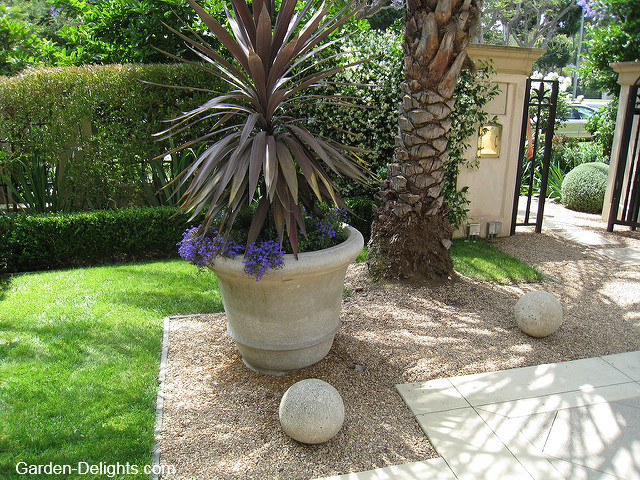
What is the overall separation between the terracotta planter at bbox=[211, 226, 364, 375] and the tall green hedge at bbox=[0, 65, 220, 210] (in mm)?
4058

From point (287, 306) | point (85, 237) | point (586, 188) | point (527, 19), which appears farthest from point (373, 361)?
point (527, 19)

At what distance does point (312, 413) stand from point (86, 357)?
2045 mm

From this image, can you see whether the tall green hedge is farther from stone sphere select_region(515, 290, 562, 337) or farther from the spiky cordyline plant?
stone sphere select_region(515, 290, 562, 337)

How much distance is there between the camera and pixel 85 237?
6020mm

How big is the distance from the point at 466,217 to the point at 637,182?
10.1ft

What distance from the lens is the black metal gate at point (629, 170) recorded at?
7488mm

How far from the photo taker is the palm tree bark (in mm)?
4715

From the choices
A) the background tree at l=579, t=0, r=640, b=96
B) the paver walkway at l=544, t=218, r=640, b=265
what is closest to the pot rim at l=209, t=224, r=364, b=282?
the paver walkway at l=544, t=218, r=640, b=265

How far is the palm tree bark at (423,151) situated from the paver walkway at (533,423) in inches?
71.5

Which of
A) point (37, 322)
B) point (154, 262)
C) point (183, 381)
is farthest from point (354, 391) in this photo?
point (154, 262)

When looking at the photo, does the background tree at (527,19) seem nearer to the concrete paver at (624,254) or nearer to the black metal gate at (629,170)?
the black metal gate at (629,170)

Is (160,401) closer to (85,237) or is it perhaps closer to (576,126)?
(85,237)

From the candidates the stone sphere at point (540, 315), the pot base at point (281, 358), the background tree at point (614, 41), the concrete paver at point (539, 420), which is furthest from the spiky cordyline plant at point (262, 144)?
the background tree at point (614, 41)

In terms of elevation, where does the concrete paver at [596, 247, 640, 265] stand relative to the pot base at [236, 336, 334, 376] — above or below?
above
